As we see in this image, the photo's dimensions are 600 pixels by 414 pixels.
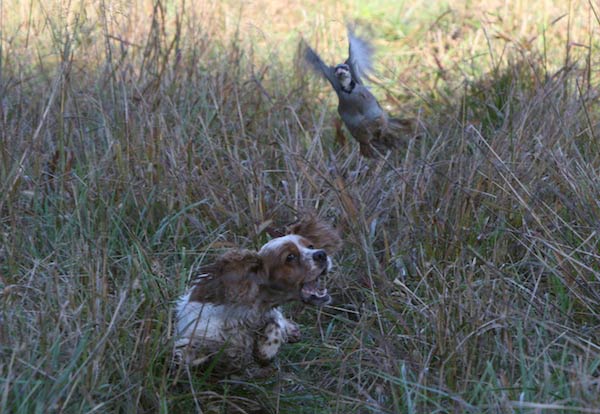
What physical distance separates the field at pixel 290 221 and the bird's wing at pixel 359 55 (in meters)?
0.36

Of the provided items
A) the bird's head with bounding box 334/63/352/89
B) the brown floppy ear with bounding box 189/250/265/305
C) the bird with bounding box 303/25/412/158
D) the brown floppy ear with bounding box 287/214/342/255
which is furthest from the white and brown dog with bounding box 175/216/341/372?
the bird's head with bounding box 334/63/352/89

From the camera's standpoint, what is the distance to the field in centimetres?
297

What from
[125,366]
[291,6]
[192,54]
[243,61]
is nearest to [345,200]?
[125,366]

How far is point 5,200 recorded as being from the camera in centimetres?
380

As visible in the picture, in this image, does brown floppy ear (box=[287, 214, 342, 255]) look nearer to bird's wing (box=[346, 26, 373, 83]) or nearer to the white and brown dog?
the white and brown dog

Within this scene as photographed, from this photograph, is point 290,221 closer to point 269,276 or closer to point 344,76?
point 269,276

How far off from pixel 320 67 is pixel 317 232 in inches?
78.8

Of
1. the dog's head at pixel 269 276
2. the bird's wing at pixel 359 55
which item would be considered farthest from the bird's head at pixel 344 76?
the dog's head at pixel 269 276

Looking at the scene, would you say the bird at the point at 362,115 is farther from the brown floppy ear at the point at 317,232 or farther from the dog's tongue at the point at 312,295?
the dog's tongue at the point at 312,295

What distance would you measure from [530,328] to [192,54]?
295 centimetres

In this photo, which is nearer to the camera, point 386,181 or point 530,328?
point 530,328

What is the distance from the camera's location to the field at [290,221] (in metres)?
2.97

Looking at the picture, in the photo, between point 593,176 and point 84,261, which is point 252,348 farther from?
point 593,176

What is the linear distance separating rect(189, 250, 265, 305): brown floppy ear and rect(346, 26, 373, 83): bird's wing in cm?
230
